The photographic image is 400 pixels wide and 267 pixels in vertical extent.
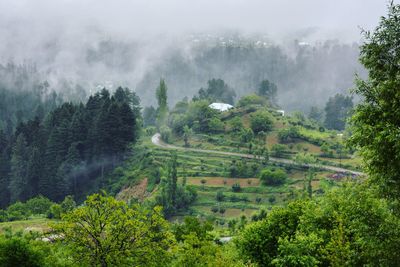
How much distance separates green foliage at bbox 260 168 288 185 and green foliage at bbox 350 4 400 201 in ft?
228

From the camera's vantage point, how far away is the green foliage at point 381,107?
66.0 ft

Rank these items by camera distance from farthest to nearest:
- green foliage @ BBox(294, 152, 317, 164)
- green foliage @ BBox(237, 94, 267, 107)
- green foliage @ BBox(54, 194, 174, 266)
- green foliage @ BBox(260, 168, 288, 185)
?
1. green foliage @ BBox(237, 94, 267, 107)
2. green foliage @ BBox(294, 152, 317, 164)
3. green foliage @ BBox(260, 168, 288, 185)
4. green foliage @ BBox(54, 194, 174, 266)

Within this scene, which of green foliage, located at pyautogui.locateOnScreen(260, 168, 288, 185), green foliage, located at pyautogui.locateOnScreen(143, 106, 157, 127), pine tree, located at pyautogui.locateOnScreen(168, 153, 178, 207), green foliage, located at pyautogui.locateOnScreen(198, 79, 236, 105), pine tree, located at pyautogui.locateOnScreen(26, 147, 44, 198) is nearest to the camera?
pine tree, located at pyautogui.locateOnScreen(168, 153, 178, 207)

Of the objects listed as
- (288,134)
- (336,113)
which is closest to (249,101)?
(288,134)

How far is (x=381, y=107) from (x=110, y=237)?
19614mm

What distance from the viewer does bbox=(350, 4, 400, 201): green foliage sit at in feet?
66.0

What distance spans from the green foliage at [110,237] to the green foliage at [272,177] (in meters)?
59.4

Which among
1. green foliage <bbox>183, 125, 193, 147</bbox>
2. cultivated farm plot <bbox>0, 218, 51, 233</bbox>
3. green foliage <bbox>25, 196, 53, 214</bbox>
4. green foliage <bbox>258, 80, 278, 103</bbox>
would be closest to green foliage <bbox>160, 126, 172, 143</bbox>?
green foliage <bbox>183, 125, 193, 147</bbox>

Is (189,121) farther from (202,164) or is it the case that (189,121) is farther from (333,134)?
(333,134)

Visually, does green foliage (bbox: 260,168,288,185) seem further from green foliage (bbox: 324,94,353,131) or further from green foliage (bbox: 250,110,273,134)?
green foliage (bbox: 324,94,353,131)

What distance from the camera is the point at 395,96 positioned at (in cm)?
1975

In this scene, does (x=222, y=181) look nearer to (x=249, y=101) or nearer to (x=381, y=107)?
(x=249, y=101)

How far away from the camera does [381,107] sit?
20.8 meters

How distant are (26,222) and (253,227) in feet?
137
